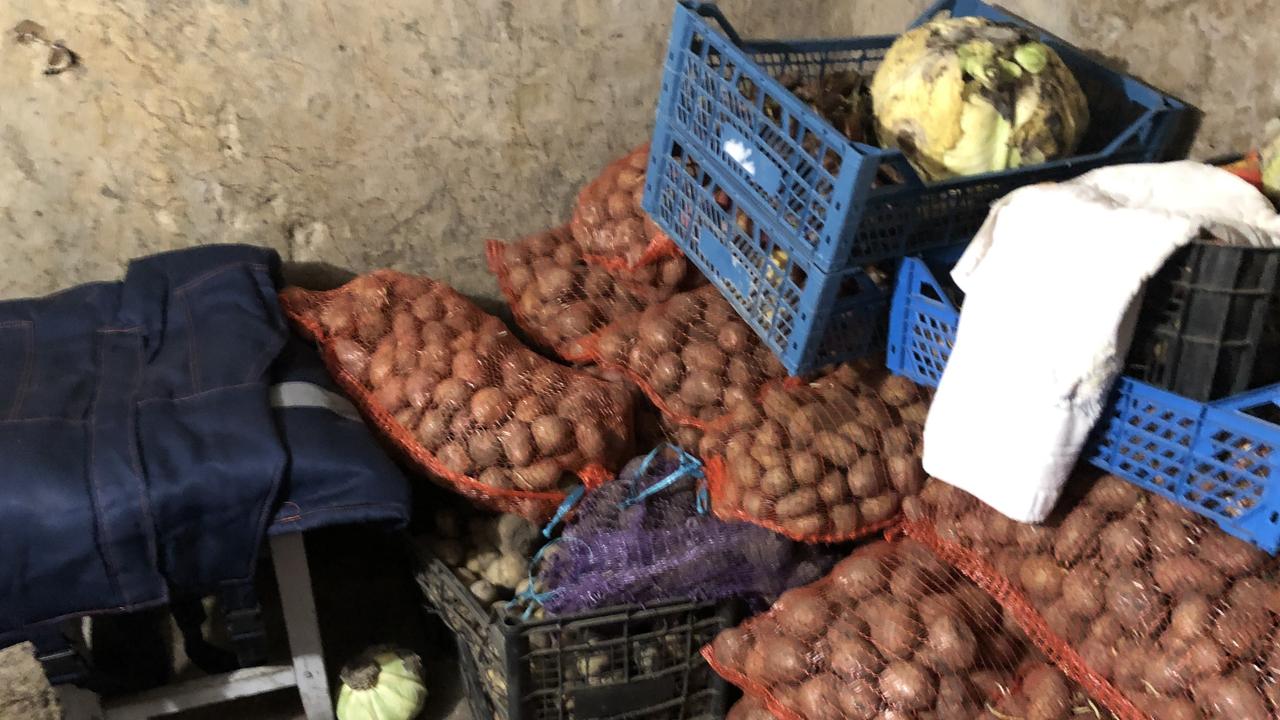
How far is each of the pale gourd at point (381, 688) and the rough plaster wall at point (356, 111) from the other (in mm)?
952

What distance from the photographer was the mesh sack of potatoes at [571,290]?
2045 mm

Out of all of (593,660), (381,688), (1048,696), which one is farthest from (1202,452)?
(381,688)

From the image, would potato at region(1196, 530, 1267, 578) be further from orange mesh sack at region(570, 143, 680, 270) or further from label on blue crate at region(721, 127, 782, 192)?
orange mesh sack at region(570, 143, 680, 270)

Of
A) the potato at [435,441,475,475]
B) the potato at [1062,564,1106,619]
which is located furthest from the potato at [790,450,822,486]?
the potato at [435,441,475,475]

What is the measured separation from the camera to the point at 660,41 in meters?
2.27

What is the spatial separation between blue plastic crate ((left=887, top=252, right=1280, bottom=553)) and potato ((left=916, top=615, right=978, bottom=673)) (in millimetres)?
340

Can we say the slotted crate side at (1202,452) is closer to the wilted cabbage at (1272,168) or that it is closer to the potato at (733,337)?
the wilted cabbage at (1272,168)

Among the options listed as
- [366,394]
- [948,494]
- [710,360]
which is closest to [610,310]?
[710,360]

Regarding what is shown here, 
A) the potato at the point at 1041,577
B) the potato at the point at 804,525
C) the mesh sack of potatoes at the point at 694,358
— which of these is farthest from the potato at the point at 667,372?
the potato at the point at 1041,577

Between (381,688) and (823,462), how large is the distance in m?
1.02

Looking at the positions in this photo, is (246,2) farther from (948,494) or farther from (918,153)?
(948,494)

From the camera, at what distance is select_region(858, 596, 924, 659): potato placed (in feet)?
4.76

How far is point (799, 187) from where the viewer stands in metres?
1.58

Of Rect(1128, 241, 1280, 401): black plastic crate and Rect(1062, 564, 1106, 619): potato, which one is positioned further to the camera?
Rect(1062, 564, 1106, 619): potato
